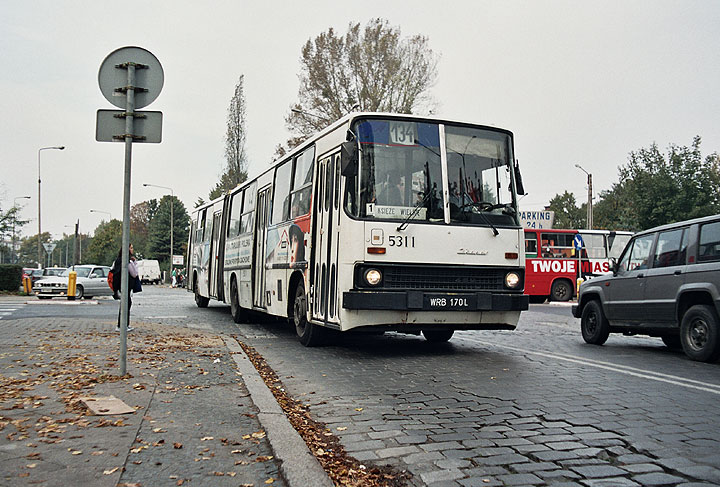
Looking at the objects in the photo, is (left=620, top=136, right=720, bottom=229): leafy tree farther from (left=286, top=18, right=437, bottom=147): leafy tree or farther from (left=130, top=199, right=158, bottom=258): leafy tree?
(left=130, top=199, right=158, bottom=258): leafy tree

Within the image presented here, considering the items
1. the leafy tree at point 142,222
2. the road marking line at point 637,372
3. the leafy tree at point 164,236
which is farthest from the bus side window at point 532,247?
the leafy tree at point 142,222

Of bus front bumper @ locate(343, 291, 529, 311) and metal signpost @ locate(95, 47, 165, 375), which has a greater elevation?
metal signpost @ locate(95, 47, 165, 375)

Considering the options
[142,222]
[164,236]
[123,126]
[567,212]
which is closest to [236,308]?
[123,126]

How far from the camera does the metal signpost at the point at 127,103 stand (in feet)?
24.3

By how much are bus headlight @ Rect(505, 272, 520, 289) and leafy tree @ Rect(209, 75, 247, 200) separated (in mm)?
57313

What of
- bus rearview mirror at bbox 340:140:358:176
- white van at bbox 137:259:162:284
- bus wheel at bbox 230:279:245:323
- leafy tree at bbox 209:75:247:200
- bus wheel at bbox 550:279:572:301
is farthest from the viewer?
white van at bbox 137:259:162:284

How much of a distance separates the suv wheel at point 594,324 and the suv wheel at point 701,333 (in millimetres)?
2054

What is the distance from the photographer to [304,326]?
36.5 ft

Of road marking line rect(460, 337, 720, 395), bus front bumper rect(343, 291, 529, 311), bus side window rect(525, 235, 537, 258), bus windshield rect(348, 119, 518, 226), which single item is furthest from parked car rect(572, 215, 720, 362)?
bus side window rect(525, 235, 537, 258)

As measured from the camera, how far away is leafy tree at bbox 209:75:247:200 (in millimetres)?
66125

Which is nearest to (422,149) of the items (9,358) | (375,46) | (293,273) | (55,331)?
(293,273)

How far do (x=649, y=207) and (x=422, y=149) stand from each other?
34683 mm

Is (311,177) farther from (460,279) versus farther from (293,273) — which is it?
(460,279)

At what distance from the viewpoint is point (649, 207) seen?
40250mm
